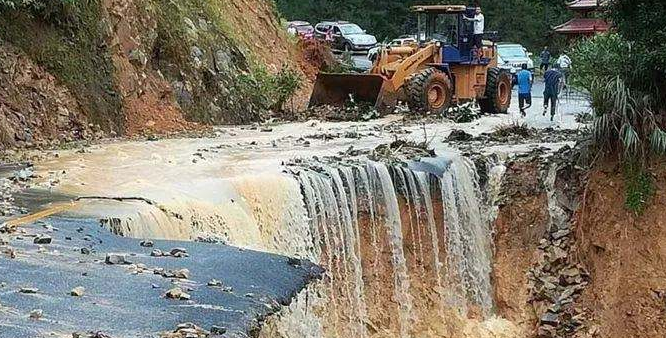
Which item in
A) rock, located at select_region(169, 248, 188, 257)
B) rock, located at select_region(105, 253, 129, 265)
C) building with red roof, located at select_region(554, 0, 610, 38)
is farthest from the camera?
building with red roof, located at select_region(554, 0, 610, 38)

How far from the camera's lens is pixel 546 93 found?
21.5 meters

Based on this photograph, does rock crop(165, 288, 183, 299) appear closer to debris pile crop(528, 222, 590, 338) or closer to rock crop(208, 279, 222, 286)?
rock crop(208, 279, 222, 286)

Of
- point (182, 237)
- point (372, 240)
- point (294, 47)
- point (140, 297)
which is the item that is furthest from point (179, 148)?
point (294, 47)

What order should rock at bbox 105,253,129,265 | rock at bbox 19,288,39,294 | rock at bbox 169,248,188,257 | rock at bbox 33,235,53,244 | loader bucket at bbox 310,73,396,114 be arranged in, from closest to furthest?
rock at bbox 19,288,39,294 → rock at bbox 105,253,129,265 → rock at bbox 169,248,188,257 → rock at bbox 33,235,53,244 → loader bucket at bbox 310,73,396,114

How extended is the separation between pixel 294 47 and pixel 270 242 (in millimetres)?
17119

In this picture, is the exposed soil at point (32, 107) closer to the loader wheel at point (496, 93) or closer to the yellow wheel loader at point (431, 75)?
the yellow wheel loader at point (431, 75)

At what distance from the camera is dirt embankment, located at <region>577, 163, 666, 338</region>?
13.1 metres

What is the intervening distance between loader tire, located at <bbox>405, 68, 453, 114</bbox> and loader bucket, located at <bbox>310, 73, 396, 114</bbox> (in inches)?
19.7

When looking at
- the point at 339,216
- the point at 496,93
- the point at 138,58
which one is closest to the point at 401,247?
the point at 339,216

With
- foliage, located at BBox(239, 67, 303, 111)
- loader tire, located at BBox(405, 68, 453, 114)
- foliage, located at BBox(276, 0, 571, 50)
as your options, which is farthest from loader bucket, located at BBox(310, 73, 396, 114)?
foliage, located at BBox(276, 0, 571, 50)

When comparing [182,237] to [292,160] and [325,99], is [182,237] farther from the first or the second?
[325,99]

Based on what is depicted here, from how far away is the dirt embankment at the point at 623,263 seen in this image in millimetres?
13133

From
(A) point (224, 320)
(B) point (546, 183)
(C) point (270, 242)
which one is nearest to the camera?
(A) point (224, 320)

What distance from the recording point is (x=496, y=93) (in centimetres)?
2319
